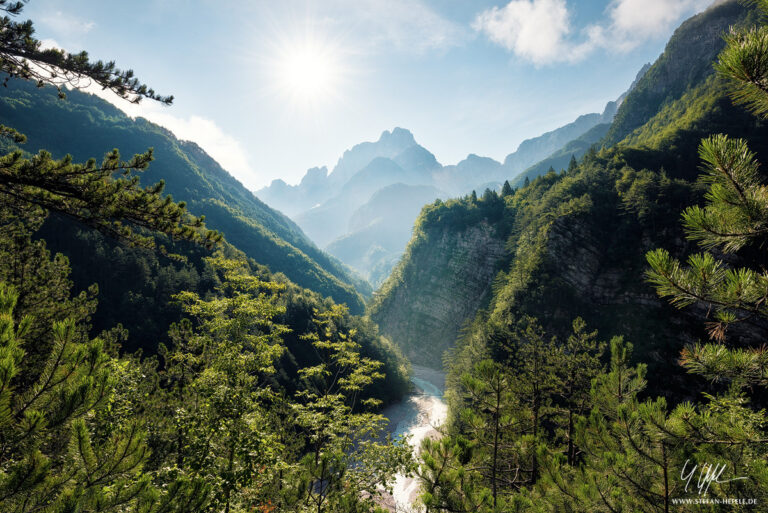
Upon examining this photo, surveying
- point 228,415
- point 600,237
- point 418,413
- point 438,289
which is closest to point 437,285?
point 438,289

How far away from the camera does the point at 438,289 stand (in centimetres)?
7056

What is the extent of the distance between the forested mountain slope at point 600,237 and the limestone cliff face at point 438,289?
270 millimetres

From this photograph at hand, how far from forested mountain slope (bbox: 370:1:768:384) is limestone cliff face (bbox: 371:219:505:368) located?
0.27m

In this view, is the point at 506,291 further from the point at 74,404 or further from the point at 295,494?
the point at 74,404

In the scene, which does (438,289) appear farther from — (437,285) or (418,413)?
(418,413)

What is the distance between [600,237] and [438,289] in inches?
1341

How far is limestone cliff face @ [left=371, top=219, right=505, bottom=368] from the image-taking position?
63531 millimetres

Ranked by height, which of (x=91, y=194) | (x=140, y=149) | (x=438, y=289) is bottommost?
(x=438, y=289)

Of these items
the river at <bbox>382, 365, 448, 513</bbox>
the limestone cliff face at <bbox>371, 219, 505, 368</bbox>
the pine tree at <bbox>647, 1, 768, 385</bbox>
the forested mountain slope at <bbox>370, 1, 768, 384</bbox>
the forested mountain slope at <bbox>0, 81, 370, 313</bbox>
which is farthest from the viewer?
the forested mountain slope at <bbox>0, 81, 370, 313</bbox>

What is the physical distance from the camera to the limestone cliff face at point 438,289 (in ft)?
208

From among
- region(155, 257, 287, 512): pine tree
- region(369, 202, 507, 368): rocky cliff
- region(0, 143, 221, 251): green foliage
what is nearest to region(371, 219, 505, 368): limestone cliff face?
region(369, 202, 507, 368): rocky cliff

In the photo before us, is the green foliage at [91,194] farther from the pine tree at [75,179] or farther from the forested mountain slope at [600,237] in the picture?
the forested mountain slope at [600,237]
